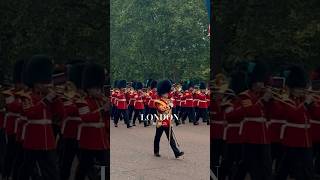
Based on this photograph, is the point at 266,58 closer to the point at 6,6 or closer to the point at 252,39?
the point at 252,39

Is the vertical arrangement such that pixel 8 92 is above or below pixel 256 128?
above

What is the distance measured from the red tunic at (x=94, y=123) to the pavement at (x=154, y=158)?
2247 mm

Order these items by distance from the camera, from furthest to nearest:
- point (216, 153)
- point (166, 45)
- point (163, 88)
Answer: point (166, 45) → point (163, 88) → point (216, 153)

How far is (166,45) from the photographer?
29.8 m

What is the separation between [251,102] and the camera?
483cm

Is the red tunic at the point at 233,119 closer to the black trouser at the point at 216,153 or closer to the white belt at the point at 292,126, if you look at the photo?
the black trouser at the point at 216,153

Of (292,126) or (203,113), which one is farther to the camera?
(203,113)

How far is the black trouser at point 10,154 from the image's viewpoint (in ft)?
16.7

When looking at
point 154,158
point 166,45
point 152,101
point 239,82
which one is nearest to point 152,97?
point 152,101

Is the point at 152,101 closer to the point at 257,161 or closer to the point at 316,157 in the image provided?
the point at 316,157

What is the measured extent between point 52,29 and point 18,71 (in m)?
0.51

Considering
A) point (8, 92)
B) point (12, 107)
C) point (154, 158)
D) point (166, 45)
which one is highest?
point (166, 45)

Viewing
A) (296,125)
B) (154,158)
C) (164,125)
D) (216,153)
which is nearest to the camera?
(216,153)

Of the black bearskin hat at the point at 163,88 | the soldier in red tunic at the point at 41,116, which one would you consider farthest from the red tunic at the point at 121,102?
the soldier in red tunic at the point at 41,116
